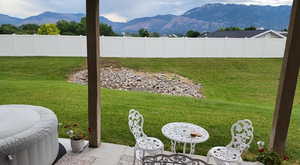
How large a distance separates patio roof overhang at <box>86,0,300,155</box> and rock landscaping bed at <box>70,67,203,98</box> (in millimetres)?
5553

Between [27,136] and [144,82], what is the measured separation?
7.35 metres

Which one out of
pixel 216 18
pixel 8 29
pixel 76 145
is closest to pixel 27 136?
pixel 76 145

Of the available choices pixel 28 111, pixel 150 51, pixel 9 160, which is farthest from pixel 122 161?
pixel 150 51

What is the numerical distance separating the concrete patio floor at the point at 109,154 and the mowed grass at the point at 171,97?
10.0 inches

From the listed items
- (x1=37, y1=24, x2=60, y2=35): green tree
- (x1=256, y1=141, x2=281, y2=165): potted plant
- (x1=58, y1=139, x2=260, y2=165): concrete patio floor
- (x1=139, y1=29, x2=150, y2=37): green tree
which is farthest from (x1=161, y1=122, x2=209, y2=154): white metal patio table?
(x1=37, y1=24, x2=60, y2=35): green tree

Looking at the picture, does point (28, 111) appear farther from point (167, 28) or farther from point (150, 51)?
point (150, 51)

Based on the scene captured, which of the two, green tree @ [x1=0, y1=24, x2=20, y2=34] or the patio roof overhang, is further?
green tree @ [x1=0, y1=24, x2=20, y2=34]

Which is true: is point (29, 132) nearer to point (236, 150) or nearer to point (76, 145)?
point (76, 145)

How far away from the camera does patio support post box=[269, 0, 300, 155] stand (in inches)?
92.3

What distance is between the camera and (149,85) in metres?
9.23

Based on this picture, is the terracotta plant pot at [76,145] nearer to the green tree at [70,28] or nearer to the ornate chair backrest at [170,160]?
the ornate chair backrest at [170,160]

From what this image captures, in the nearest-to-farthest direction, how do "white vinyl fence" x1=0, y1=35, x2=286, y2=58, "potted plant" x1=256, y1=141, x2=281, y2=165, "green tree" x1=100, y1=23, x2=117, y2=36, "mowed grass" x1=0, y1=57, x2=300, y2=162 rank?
1. "potted plant" x1=256, y1=141, x2=281, y2=165
2. "mowed grass" x1=0, y1=57, x2=300, y2=162
3. "white vinyl fence" x1=0, y1=35, x2=286, y2=58
4. "green tree" x1=100, y1=23, x2=117, y2=36

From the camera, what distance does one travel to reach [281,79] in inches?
99.2

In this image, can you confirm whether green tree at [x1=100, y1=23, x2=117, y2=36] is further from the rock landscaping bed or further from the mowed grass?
the rock landscaping bed
